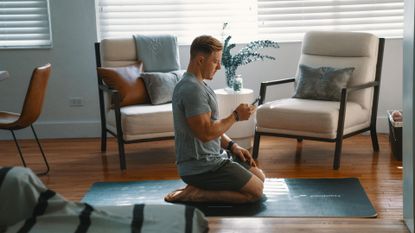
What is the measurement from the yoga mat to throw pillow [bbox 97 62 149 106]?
0.89 m

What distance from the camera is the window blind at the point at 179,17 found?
6.38 metres

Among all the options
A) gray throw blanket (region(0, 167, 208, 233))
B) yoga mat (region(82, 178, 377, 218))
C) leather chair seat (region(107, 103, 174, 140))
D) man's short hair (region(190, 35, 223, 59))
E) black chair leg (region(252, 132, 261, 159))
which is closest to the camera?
gray throw blanket (region(0, 167, 208, 233))

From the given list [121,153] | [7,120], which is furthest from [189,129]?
[7,120]

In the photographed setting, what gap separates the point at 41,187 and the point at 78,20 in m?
3.51

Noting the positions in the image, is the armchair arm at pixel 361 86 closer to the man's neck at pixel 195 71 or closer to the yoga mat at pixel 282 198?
the yoga mat at pixel 282 198

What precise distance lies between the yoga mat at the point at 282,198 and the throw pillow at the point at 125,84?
35.1 inches

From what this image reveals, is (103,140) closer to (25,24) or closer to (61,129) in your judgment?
(61,129)

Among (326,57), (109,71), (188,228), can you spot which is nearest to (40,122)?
(109,71)

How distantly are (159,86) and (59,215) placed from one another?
2679mm

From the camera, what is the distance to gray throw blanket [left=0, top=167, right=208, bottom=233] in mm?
3004

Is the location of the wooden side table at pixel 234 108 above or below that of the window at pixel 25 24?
below

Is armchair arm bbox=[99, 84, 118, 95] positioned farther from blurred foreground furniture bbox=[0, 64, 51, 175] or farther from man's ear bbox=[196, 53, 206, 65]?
man's ear bbox=[196, 53, 206, 65]

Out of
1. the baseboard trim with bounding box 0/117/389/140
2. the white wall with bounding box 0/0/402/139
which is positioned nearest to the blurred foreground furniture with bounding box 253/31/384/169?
the white wall with bounding box 0/0/402/139

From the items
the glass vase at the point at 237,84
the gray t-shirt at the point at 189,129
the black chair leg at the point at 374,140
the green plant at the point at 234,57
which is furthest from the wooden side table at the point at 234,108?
the gray t-shirt at the point at 189,129
